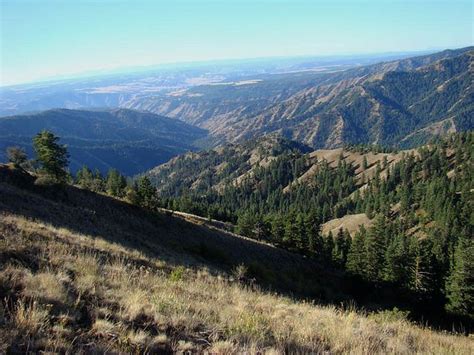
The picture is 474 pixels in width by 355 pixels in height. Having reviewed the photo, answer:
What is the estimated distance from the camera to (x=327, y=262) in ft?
261

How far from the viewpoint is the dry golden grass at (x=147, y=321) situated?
5.39 m

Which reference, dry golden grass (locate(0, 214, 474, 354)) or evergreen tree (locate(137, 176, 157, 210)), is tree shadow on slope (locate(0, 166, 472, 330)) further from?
dry golden grass (locate(0, 214, 474, 354))

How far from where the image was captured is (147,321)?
670cm

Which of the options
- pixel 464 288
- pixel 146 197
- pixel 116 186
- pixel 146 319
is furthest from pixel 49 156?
pixel 464 288

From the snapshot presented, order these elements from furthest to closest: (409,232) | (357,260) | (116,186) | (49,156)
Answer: (409,232) → (116,186) → (357,260) → (49,156)

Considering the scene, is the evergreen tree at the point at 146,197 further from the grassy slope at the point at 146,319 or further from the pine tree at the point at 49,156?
the grassy slope at the point at 146,319

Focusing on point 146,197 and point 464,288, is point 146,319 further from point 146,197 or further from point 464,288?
point 146,197

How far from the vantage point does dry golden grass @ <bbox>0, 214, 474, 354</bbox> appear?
5.39m

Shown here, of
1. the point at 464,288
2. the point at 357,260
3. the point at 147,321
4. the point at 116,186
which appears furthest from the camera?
the point at 116,186

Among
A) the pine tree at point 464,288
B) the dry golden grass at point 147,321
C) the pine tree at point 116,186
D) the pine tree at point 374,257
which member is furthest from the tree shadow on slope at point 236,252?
the dry golden grass at point 147,321

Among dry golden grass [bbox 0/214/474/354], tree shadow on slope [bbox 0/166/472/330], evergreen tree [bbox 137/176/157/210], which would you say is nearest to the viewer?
dry golden grass [bbox 0/214/474/354]

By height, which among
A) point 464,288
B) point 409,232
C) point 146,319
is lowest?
point 409,232

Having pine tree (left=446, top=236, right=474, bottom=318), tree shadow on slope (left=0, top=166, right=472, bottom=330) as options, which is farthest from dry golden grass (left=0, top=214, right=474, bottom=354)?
pine tree (left=446, top=236, right=474, bottom=318)

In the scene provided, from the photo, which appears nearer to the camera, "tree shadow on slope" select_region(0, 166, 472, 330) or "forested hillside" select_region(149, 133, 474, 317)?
"tree shadow on slope" select_region(0, 166, 472, 330)
